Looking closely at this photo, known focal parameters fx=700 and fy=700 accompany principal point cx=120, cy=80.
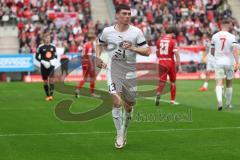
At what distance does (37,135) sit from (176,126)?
3.29 metres

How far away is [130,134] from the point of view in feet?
48.3

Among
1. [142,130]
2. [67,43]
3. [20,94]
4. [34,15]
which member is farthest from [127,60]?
[34,15]

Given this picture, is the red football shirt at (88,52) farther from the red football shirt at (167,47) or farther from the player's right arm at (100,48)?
the player's right arm at (100,48)

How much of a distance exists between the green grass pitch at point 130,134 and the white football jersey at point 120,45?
4.81ft

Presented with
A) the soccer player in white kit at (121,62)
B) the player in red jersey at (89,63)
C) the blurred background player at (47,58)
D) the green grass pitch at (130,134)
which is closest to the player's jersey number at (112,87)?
the soccer player in white kit at (121,62)

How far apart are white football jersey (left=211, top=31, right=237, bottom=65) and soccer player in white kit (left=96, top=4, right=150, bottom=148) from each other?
24.5 ft

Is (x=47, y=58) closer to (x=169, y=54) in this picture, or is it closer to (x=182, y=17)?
(x=169, y=54)

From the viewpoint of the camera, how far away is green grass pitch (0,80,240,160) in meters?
11.9

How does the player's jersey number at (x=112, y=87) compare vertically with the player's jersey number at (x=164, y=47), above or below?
above

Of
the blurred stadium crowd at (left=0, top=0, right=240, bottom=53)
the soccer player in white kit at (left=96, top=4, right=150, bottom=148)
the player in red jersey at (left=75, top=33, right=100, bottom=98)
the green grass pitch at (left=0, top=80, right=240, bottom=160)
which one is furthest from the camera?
the blurred stadium crowd at (left=0, top=0, right=240, bottom=53)

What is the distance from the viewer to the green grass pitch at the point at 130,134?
39.1 ft

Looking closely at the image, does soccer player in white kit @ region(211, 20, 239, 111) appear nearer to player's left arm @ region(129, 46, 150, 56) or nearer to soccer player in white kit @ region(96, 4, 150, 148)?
soccer player in white kit @ region(96, 4, 150, 148)

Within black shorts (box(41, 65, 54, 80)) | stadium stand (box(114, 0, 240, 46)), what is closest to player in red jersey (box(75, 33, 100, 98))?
black shorts (box(41, 65, 54, 80))

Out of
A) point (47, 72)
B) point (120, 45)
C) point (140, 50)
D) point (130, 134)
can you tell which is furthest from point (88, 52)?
point (140, 50)
